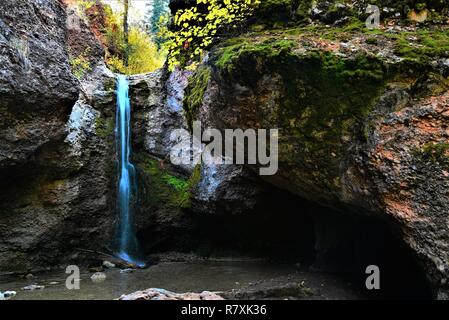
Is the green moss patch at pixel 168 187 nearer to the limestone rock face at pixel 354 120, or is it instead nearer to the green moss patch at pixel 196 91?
the green moss patch at pixel 196 91

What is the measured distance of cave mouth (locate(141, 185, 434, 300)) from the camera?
308 inches

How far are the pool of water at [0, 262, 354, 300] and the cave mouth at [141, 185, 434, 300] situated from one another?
0.61m

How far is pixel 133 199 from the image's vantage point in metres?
12.8

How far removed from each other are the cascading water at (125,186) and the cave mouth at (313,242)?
68 cm

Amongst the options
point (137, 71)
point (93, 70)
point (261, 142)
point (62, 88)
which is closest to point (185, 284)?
point (261, 142)

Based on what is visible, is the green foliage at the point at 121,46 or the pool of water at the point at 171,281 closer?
the pool of water at the point at 171,281

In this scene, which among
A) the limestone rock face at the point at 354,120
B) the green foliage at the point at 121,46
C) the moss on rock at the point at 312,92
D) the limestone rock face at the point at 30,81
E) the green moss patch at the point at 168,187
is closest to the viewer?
the limestone rock face at the point at 354,120

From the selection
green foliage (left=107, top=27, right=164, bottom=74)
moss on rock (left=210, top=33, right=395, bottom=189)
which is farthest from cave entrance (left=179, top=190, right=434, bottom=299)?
green foliage (left=107, top=27, right=164, bottom=74)

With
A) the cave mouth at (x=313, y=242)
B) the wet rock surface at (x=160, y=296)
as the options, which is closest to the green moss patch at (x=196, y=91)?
the cave mouth at (x=313, y=242)

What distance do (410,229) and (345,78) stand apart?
8.12ft

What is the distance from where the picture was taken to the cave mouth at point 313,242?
308 inches

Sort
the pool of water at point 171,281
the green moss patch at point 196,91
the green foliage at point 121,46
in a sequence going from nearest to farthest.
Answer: the pool of water at point 171,281, the green moss patch at point 196,91, the green foliage at point 121,46

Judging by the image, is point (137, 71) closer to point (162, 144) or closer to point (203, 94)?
point (162, 144)

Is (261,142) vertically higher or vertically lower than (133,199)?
higher
